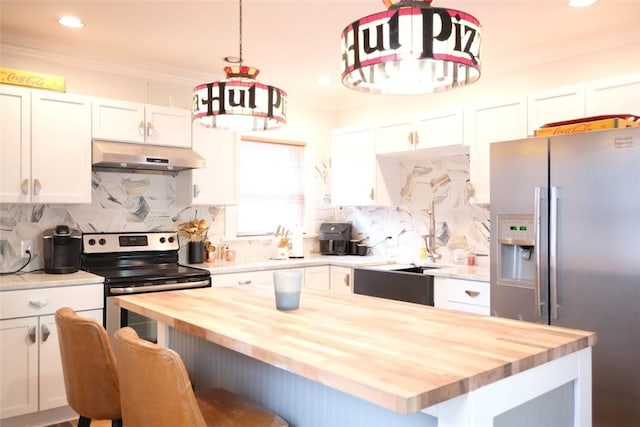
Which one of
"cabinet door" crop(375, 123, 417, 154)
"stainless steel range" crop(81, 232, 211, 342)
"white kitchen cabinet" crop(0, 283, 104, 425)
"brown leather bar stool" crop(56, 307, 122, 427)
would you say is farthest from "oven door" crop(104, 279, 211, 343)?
"cabinet door" crop(375, 123, 417, 154)

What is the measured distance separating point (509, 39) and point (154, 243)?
3013mm

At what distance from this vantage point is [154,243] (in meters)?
4.02

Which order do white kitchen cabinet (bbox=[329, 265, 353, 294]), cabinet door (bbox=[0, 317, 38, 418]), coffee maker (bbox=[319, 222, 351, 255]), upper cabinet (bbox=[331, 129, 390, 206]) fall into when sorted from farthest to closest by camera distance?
coffee maker (bbox=[319, 222, 351, 255]) → upper cabinet (bbox=[331, 129, 390, 206]) → white kitchen cabinet (bbox=[329, 265, 353, 294]) → cabinet door (bbox=[0, 317, 38, 418])

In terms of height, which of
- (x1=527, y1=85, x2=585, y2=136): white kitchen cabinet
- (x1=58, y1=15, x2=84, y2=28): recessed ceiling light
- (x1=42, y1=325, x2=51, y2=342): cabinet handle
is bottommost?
(x1=42, y1=325, x2=51, y2=342): cabinet handle

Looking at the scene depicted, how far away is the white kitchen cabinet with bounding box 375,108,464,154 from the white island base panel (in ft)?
8.05

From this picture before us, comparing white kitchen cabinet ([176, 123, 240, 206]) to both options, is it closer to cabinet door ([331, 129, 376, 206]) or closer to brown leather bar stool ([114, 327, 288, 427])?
cabinet door ([331, 129, 376, 206])

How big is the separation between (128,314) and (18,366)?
0.67 meters

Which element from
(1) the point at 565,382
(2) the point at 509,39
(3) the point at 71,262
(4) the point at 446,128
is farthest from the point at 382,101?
(1) the point at 565,382

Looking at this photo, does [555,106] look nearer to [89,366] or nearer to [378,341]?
[378,341]

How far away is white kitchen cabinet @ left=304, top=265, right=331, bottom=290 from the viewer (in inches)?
171

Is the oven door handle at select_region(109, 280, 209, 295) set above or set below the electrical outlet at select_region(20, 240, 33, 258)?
below

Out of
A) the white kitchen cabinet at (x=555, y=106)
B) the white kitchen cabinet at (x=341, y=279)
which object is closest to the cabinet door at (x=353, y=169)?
the white kitchen cabinet at (x=341, y=279)

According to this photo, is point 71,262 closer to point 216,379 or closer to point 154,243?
point 154,243

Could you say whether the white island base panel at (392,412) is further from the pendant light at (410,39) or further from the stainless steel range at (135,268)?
the stainless steel range at (135,268)
